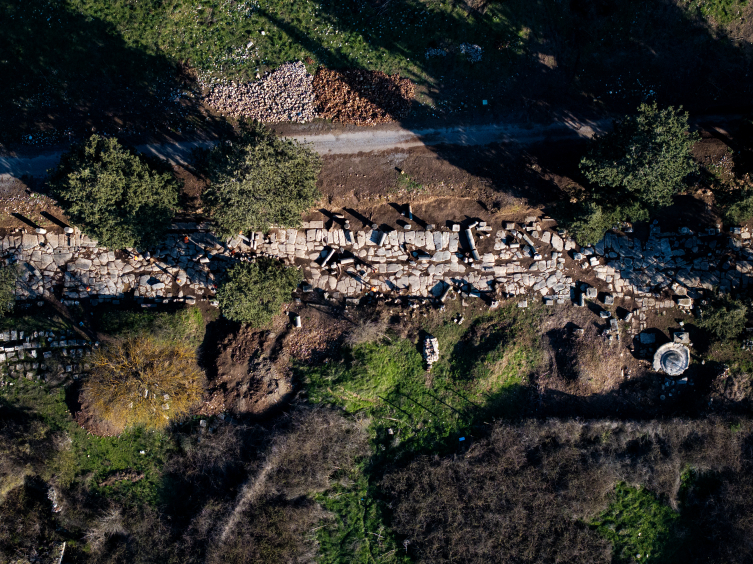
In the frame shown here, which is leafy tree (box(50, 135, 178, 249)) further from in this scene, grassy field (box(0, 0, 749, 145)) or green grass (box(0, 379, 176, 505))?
green grass (box(0, 379, 176, 505))

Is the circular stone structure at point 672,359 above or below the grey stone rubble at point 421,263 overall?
below

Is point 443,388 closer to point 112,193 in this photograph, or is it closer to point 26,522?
point 112,193

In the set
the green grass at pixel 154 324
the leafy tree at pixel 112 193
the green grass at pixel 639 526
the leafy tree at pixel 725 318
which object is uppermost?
the leafy tree at pixel 112 193

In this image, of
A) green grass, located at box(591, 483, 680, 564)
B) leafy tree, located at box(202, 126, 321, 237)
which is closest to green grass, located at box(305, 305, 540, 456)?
green grass, located at box(591, 483, 680, 564)

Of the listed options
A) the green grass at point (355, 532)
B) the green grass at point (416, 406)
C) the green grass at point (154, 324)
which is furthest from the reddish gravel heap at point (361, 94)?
the green grass at point (355, 532)

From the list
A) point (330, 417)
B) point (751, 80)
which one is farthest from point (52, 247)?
point (751, 80)

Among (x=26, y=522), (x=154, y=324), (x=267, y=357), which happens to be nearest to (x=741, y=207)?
(x=267, y=357)

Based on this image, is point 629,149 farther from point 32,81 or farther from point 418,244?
point 32,81

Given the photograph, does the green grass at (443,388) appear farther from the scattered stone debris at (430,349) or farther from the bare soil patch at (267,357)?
the bare soil patch at (267,357)
